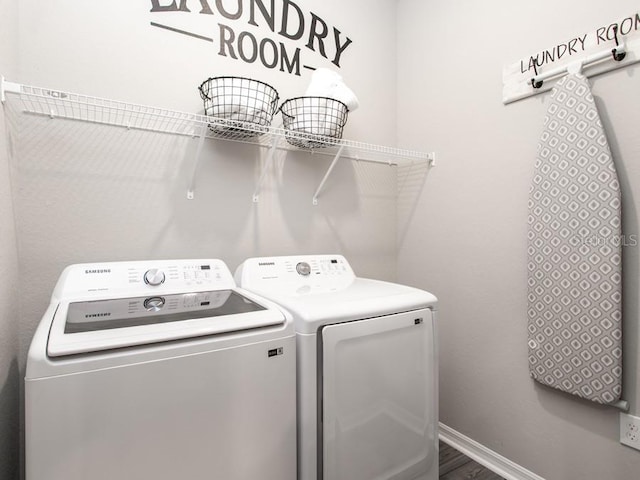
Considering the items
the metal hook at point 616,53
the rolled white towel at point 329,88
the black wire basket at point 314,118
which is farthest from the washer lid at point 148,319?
the metal hook at point 616,53

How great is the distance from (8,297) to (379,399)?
1.32 m

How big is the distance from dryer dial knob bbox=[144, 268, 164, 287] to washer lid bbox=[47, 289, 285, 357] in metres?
0.09

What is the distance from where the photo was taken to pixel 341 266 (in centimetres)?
184

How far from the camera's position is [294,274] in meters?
1.67

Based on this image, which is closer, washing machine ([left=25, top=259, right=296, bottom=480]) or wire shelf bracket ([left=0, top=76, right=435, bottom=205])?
washing machine ([left=25, top=259, right=296, bottom=480])

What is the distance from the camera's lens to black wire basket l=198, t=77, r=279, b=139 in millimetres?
1416

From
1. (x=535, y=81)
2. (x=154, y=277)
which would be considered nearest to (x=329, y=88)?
(x=535, y=81)

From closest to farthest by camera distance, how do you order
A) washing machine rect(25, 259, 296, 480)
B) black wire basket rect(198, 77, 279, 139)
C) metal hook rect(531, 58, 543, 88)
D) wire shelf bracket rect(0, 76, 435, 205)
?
1. washing machine rect(25, 259, 296, 480)
2. wire shelf bracket rect(0, 76, 435, 205)
3. black wire basket rect(198, 77, 279, 139)
4. metal hook rect(531, 58, 543, 88)

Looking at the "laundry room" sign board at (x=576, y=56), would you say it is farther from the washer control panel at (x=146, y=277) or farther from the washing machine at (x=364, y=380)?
the washer control panel at (x=146, y=277)

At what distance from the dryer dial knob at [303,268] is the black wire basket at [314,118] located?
2.07 ft

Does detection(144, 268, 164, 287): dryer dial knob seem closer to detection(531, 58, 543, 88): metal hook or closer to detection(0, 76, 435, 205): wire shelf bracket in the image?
detection(0, 76, 435, 205): wire shelf bracket

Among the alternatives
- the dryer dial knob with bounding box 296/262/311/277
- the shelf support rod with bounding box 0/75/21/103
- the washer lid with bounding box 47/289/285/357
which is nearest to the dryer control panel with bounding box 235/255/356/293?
the dryer dial knob with bounding box 296/262/311/277

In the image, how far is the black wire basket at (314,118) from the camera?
5.35 ft

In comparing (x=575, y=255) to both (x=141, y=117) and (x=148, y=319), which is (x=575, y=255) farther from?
(x=141, y=117)
